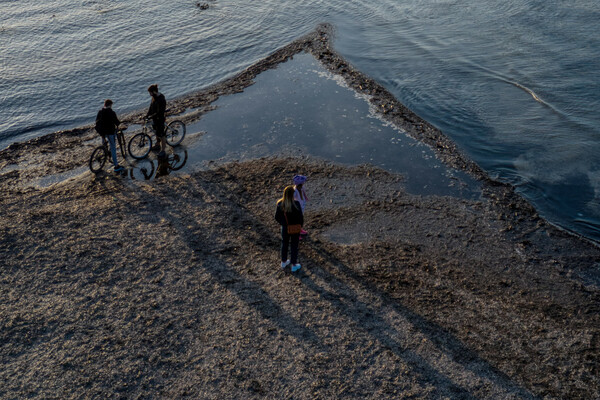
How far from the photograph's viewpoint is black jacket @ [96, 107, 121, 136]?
14727 millimetres

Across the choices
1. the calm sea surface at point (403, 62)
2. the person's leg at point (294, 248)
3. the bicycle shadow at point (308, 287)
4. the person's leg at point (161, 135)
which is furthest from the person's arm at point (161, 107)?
the person's leg at point (294, 248)

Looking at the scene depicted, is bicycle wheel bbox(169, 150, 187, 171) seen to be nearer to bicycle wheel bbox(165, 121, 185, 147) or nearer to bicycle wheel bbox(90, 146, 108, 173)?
bicycle wheel bbox(165, 121, 185, 147)

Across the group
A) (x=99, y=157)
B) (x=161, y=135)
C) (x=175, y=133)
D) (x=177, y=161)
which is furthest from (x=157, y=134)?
(x=99, y=157)

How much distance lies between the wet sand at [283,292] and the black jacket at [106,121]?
151 cm

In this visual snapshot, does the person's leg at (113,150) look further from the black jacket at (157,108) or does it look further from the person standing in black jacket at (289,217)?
the person standing in black jacket at (289,217)

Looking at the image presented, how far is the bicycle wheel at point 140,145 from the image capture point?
1639 cm

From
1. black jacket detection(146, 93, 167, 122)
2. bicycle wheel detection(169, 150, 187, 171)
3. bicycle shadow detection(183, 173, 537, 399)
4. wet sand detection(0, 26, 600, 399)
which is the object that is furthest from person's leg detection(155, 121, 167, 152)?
bicycle shadow detection(183, 173, 537, 399)

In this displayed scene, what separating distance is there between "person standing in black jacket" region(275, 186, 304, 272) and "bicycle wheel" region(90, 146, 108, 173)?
7.46 metres

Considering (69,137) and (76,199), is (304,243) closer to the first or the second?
(76,199)

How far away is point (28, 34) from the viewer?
29.4 meters

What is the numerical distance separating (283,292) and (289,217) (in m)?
1.68

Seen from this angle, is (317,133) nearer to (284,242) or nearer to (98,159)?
(98,159)

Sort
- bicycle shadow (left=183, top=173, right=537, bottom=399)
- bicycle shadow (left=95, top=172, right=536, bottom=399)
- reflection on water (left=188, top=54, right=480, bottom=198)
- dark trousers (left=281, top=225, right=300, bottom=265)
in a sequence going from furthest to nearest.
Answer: reflection on water (left=188, top=54, right=480, bottom=198) < dark trousers (left=281, top=225, right=300, bottom=265) < bicycle shadow (left=95, top=172, right=536, bottom=399) < bicycle shadow (left=183, top=173, right=537, bottom=399)

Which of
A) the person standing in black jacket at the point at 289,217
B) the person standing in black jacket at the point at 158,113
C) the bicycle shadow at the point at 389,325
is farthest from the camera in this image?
the person standing in black jacket at the point at 158,113
